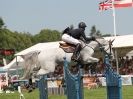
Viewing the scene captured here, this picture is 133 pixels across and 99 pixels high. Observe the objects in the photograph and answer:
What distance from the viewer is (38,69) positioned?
14938mm

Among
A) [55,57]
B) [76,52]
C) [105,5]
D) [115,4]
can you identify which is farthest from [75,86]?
[115,4]

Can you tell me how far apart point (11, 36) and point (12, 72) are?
4320 centimetres

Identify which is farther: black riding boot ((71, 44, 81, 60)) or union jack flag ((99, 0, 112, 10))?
union jack flag ((99, 0, 112, 10))

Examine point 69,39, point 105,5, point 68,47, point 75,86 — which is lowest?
point 75,86

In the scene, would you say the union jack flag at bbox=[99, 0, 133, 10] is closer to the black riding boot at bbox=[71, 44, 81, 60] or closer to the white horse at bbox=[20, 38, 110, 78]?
the white horse at bbox=[20, 38, 110, 78]

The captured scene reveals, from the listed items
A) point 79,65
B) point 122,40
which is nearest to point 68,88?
point 79,65

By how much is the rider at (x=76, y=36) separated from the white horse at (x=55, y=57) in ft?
0.55

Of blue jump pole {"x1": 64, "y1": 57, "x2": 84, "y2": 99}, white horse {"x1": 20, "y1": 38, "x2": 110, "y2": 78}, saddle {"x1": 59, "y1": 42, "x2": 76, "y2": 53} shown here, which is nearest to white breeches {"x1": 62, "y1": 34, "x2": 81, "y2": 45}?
saddle {"x1": 59, "y1": 42, "x2": 76, "y2": 53}

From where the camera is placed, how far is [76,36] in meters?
14.1

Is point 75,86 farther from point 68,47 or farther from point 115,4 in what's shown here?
point 115,4

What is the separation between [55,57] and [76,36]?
34.7 inches

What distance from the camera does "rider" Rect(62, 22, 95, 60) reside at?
13773mm

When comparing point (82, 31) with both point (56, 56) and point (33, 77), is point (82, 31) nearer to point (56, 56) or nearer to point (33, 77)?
point (56, 56)

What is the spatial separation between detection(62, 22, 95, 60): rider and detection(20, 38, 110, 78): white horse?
0.17 metres
